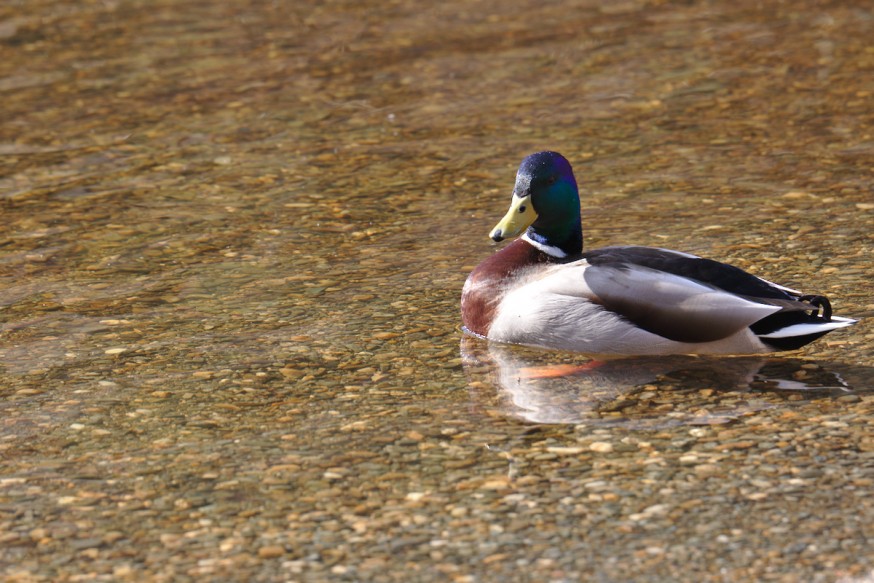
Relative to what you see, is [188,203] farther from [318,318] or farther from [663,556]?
[663,556]

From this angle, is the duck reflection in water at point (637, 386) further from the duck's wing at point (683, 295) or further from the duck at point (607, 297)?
the duck's wing at point (683, 295)

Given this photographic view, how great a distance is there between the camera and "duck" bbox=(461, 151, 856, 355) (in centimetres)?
556

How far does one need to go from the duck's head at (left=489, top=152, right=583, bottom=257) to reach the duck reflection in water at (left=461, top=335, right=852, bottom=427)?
546 mm

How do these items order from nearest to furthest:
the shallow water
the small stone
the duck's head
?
the shallow water, the small stone, the duck's head

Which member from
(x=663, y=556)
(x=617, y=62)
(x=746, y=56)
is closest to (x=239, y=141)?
(x=617, y=62)

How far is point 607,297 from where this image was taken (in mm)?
5734

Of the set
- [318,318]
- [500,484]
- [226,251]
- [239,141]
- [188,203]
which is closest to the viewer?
[500,484]

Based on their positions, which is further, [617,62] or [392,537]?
[617,62]

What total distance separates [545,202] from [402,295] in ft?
3.42

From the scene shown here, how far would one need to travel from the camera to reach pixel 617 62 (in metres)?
11.4

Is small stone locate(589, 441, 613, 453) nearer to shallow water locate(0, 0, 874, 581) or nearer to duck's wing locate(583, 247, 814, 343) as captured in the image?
shallow water locate(0, 0, 874, 581)

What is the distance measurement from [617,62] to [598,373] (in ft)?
19.8

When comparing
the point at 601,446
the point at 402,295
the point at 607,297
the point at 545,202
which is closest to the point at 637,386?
the point at 607,297


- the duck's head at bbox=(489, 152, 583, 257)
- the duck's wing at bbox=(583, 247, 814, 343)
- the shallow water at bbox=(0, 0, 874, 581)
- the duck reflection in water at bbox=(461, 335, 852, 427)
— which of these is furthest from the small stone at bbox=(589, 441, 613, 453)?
the duck's head at bbox=(489, 152, 583, 257)
